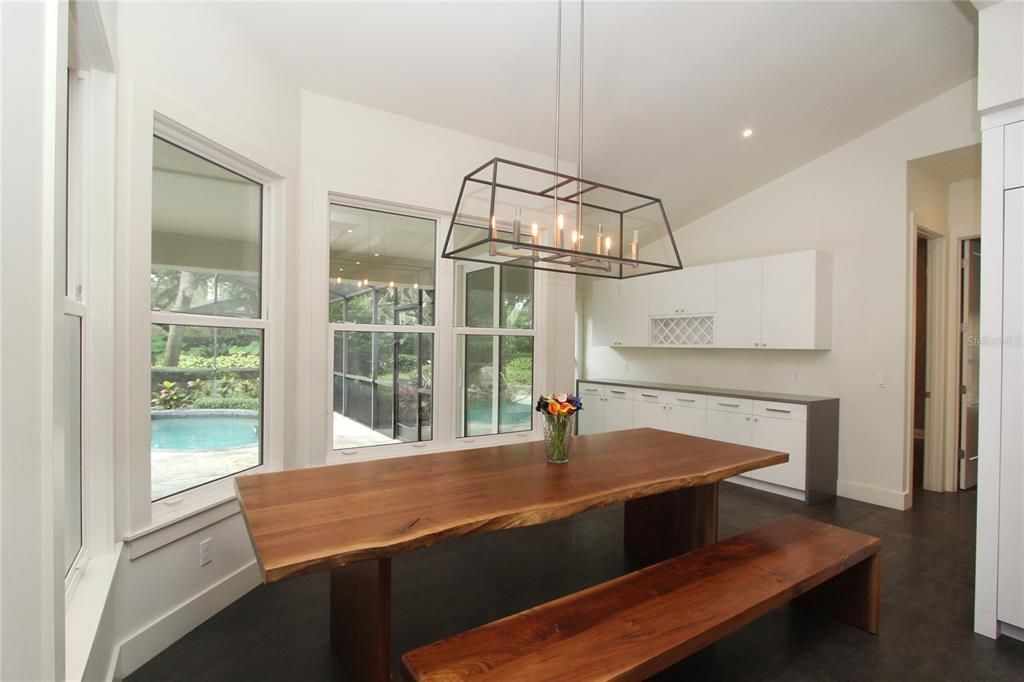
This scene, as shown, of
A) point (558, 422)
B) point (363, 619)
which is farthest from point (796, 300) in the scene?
Result: point (363, 619)

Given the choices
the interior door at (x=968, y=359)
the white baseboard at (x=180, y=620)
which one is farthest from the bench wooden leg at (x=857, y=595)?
the interior door at (x=968, y=359)

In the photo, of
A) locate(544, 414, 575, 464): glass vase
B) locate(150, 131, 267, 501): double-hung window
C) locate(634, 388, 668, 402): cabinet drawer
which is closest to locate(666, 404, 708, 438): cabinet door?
locate(634, 388, 668, 402): cabinet drawer

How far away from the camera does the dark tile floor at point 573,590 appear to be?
1962 mm

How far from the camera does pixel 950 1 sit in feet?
9.29

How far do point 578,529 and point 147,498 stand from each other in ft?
8.41

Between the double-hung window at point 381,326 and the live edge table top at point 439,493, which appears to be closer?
the live edge table top at point 439,493

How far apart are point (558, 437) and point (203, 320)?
183 cm

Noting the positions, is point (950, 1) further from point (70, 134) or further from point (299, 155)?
point (70, 134)

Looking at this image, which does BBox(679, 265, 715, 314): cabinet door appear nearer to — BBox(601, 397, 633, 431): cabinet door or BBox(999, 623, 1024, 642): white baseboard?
BBox(601, 397, 633, 431): cabinet door

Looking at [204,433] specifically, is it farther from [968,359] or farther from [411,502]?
[968,359]

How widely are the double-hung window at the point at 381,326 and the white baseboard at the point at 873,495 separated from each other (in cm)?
360

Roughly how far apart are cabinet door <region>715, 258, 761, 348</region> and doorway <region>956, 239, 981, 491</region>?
1718 millimetres

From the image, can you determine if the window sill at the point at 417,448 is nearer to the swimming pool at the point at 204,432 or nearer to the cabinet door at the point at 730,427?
the swimming pool at the point at 204,432

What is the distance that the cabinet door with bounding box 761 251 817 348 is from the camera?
416 cm
